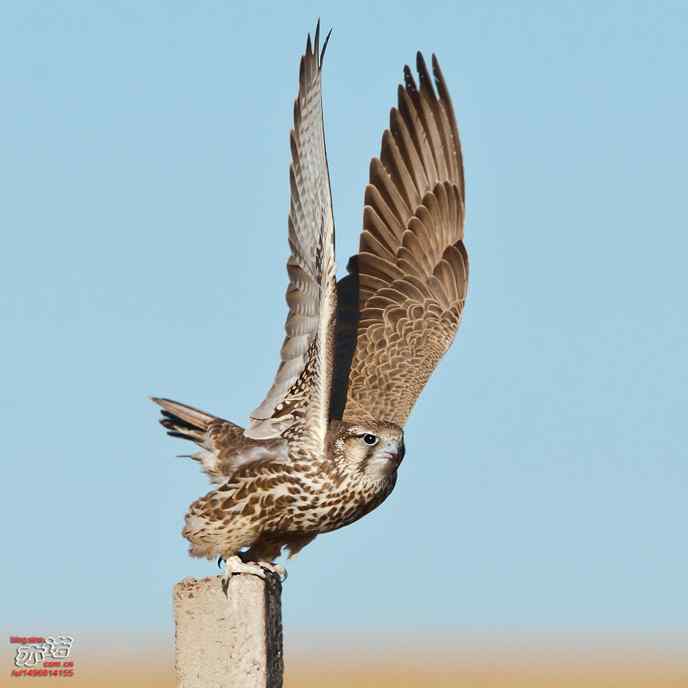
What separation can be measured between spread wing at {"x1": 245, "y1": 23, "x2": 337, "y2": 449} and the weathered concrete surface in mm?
1581

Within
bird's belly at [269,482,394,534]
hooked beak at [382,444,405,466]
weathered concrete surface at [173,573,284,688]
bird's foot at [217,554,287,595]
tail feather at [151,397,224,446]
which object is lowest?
weathered concrete surface at [173,573,284,688]

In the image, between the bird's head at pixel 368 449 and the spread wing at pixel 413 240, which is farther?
the spread wing at pixel 413 240

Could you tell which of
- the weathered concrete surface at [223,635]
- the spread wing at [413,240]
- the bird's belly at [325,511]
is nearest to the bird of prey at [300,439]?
the bird's belly at [325,511]

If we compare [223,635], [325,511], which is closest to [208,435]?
[325,511]

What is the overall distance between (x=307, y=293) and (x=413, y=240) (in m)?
2.60

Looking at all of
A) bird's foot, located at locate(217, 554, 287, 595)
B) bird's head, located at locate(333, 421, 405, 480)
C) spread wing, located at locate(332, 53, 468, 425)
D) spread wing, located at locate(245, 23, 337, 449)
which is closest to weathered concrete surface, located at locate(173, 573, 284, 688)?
bird's foot, located at locate(217, 554, 287, 595)

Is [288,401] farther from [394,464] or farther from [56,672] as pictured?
[56,672]

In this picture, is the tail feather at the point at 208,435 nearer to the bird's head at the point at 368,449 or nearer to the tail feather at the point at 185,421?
the tail feather at the point at 185,421

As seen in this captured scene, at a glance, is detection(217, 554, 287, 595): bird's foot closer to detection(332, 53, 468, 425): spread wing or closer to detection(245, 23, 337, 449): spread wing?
detection(245, 23, 337, 449): spread wing

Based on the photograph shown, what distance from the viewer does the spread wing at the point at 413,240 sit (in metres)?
10.1

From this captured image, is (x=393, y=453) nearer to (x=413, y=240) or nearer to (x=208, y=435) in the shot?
(x=208, y=435)

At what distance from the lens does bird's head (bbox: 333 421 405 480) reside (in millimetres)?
7938

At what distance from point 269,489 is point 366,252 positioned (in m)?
2.86

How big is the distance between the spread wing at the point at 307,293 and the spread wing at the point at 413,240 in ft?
5.93
